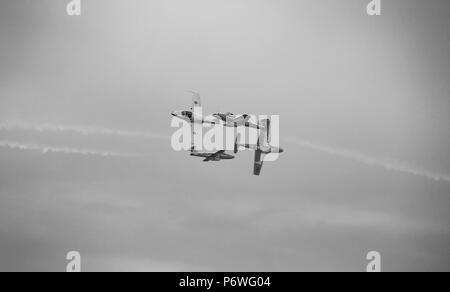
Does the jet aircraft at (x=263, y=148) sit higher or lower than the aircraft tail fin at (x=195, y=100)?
lower

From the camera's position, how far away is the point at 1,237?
18312cm

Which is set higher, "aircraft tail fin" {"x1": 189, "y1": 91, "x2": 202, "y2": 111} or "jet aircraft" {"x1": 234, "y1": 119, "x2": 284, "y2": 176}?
"aircraft tail fin" {"x1": 189, "y1": 91, "x2": 202, "y2": 111}

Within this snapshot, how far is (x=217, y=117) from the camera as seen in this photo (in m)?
119
